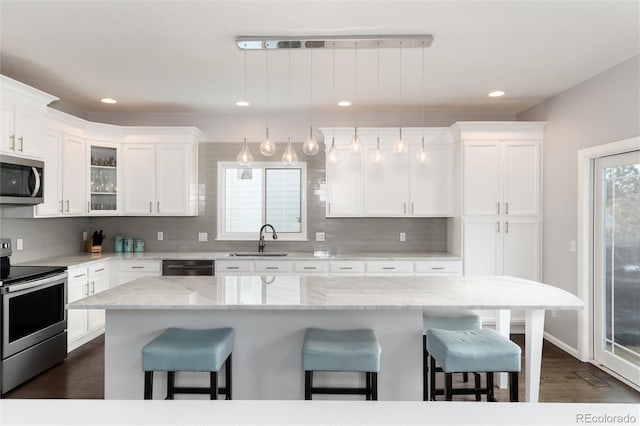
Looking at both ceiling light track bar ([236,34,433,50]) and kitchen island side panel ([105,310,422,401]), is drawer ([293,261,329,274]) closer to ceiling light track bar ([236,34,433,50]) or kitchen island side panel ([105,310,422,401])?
kitchen island side panel ([105,310,422,401])

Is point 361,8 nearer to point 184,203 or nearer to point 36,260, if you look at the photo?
point 184,203

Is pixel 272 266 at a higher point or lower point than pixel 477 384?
higher

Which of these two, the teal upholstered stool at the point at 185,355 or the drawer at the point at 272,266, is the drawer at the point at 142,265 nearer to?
the drawer at the point at 272,266

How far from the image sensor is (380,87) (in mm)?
4164

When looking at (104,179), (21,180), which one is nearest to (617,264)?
(21,180)

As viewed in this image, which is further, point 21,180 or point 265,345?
point 21,180

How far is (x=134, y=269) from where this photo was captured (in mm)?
4645

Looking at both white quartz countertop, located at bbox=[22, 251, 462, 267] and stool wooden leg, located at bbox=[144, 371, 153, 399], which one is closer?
stool wooden leg, located at bbox=[144, 371, 153, 399]

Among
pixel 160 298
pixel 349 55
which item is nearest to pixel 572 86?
pixel 349 55

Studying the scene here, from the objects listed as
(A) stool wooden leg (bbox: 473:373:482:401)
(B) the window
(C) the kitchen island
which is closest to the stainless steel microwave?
(C) the kitchen island

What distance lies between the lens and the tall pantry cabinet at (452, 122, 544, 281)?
4613 mm

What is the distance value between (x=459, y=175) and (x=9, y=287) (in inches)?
173

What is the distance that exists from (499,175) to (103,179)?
4.61 meters

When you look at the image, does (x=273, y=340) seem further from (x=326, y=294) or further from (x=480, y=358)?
(x=480, y=358)
